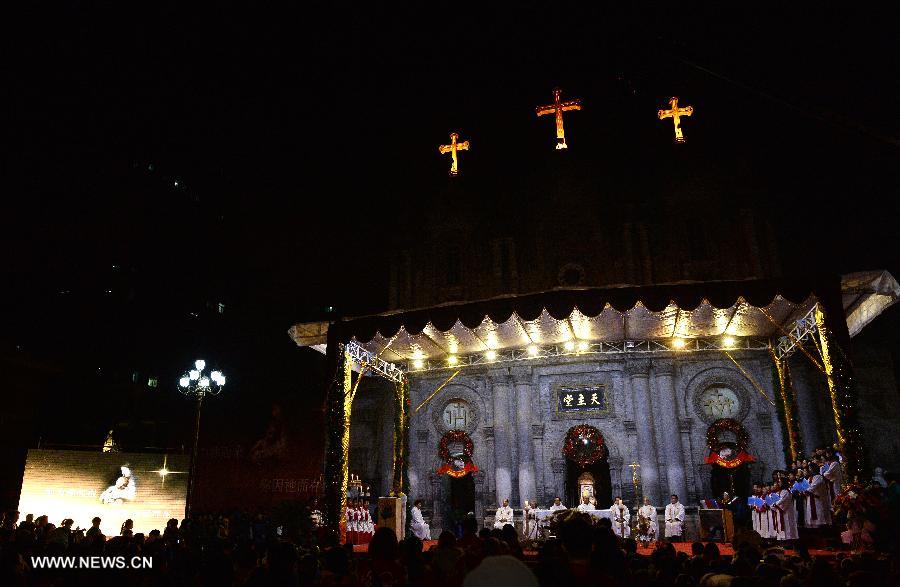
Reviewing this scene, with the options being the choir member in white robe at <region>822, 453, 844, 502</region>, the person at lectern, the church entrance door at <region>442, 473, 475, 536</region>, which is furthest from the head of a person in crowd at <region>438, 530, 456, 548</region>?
the person at lectern

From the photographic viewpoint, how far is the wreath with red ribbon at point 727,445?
2086cm

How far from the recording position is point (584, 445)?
22.6 m

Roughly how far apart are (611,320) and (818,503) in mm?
7272

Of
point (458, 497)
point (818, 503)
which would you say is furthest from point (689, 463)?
point (458, 497)

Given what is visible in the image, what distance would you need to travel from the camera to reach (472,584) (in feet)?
7.20

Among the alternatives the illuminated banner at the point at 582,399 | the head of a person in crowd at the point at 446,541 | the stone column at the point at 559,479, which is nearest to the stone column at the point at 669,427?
the illuminated banner at the point at 582,399

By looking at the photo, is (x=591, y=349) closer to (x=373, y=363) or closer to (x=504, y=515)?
(x=504, y=515)

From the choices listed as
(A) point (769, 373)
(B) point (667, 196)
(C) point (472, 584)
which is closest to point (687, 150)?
(B) point (667, 196)

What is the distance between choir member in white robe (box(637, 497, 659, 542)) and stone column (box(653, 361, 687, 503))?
57.6 inches

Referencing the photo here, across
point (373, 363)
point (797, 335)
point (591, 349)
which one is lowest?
point (373, 363)

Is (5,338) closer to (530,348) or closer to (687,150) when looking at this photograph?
(530,348)

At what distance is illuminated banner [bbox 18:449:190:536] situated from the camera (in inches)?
770

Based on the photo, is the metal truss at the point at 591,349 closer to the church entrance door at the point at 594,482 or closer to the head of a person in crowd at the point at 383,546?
the church entrance door at the point at 594,482

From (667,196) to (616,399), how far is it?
952 cm
